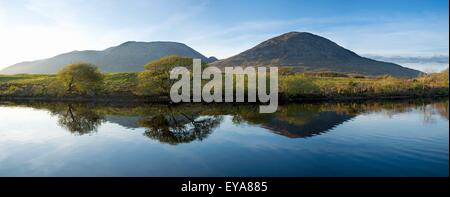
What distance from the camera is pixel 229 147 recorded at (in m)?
21.9

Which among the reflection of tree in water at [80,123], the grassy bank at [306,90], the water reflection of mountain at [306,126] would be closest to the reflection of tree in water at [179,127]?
the reflection of tree in water at [80,123]

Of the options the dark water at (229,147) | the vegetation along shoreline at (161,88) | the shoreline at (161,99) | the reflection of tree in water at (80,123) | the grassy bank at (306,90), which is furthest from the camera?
the grassy bank at (306,90)

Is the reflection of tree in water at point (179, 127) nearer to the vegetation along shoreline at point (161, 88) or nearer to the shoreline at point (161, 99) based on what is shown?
the shoreline at point (161, 99)

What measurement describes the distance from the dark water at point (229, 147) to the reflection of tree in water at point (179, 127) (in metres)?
0.08

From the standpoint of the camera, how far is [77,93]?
65.3 m

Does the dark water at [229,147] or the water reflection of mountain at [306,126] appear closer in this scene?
the dark water at [229,147]

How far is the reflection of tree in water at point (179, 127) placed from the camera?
84.8ft

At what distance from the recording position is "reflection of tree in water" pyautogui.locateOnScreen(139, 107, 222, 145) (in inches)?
1017

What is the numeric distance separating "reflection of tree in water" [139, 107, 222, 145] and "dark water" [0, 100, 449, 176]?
0.08 metres

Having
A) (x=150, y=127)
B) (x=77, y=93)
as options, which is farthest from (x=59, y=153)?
(x=77, y=93)

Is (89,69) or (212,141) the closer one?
(212,141)
